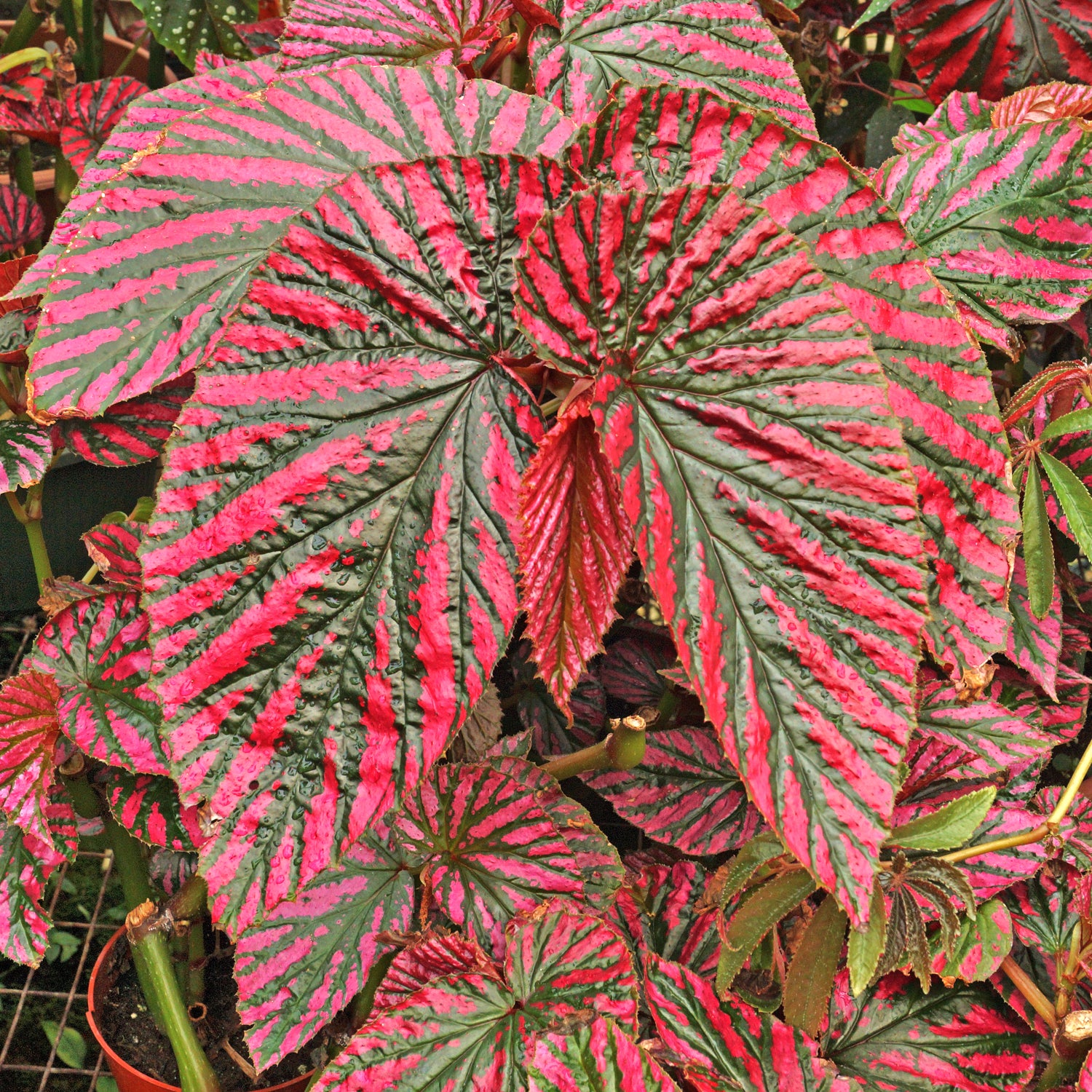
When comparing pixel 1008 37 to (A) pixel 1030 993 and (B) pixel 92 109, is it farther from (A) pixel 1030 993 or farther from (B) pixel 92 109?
(B) pixel 92 109

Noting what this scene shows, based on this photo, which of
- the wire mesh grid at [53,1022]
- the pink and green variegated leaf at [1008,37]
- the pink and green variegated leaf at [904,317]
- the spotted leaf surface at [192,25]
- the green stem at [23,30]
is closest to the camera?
the pink and green variegated leaf at [904,317]

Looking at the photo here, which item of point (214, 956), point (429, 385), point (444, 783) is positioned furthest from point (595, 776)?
point (429, 385)

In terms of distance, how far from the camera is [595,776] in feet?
2.68

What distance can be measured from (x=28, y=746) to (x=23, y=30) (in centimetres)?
109

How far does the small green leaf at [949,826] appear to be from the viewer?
0.54 metres

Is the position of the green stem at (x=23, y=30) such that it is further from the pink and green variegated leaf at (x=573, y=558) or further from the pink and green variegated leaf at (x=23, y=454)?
the pink and green variegated leaf at (x=573, y=558)

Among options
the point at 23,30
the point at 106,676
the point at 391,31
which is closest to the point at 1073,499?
the point at 391,31

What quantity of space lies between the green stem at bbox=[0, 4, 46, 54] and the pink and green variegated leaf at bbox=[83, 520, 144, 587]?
883 millimetres

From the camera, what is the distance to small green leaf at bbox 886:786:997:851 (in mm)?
537

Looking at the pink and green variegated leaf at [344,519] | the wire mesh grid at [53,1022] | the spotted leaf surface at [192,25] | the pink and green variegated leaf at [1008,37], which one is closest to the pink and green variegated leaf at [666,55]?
the pink and green variegated leaf at [344,519]

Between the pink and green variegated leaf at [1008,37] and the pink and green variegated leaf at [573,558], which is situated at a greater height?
the pink and green variegated leaf at [1008,37]

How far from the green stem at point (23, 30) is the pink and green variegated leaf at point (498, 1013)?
50.4 inches

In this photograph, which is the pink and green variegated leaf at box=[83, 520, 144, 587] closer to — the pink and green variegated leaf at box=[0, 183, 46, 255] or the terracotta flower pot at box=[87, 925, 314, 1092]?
the terracotta flower pot at box=[87, 925, 314, 1092]

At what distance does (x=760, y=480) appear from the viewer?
0.38 m
